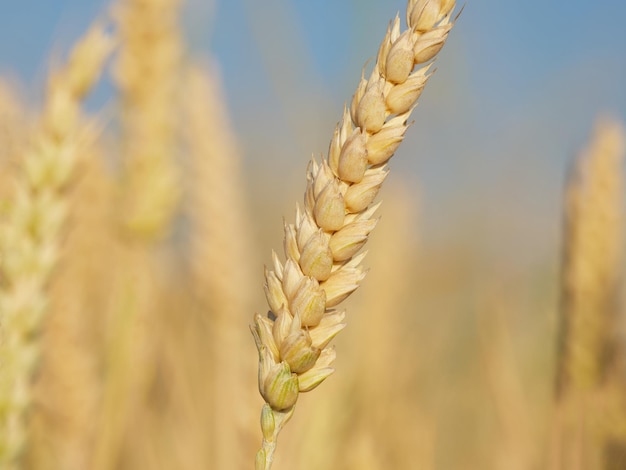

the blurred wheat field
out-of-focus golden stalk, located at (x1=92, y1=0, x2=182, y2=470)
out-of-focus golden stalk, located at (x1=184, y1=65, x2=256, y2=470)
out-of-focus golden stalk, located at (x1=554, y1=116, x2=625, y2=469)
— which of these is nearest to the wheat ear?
the blurred wheat field

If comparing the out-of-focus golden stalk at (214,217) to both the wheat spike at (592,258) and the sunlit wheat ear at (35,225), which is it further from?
the sunlit wheat ear at (35,225)

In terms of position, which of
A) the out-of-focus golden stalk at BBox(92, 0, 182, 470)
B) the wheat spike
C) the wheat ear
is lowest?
the wheat ear

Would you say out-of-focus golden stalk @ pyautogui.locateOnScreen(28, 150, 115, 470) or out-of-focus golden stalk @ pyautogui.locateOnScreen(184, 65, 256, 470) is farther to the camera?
out-of-focus golden stalk @ pyautogui.locateOnScreen(184, 65, 256, 470)

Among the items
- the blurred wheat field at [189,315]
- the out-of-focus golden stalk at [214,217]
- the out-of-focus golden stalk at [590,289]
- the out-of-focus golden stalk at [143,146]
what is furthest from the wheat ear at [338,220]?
the out-of-focus golden stalk at [214,217]

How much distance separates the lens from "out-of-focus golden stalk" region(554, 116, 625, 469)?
88 cm

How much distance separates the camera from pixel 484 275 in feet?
7.89

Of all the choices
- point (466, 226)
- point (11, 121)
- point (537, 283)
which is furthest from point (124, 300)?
point (466, 226)

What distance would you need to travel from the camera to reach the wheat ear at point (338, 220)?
1.15ft

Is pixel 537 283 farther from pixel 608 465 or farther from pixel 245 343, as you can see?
pixel 608 465

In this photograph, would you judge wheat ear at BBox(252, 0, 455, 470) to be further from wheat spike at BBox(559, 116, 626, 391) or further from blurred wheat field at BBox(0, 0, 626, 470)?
wheat spike at BBox(559, 116, 626, 391)

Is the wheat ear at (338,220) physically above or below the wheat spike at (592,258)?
below

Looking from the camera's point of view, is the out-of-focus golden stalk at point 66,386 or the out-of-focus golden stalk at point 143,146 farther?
the out-of-focus golden stalk at point 143,146

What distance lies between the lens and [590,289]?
0.97 meters

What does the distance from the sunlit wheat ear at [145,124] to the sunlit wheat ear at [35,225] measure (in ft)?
1.64
